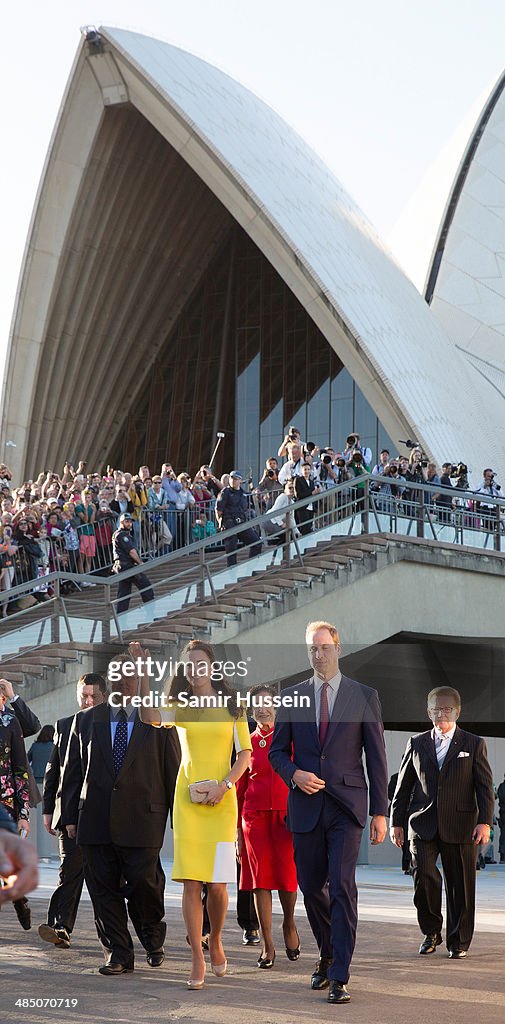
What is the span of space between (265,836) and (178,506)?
489 inches

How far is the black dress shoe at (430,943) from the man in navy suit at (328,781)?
3.60 feet

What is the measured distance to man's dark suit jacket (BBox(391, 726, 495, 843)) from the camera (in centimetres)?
791

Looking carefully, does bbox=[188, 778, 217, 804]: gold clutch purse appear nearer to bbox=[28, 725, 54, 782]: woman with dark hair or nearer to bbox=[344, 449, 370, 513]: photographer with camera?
bbox=[28, 725, 54, 782]: woman with dark hair

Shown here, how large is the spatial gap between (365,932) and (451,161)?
120 feet

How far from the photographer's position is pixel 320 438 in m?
33.5

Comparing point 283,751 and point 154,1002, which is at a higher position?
point 283,751

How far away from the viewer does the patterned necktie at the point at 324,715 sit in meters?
6.87

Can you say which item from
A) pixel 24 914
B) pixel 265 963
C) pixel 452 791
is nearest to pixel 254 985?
pixel 265 963

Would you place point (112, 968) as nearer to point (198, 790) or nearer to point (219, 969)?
point (219, 969)

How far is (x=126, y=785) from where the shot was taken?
23.7 feet

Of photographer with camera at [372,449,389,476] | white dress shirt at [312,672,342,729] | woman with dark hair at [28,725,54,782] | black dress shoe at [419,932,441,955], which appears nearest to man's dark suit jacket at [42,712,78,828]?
white dress shirt at [312,672,342,729]

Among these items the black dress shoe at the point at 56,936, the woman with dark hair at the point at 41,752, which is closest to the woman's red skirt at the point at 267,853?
the black dress shoe at the point at 56,936

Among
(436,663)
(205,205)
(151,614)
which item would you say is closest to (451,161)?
(205,205)

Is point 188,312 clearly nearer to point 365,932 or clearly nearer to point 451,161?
point 451,161
